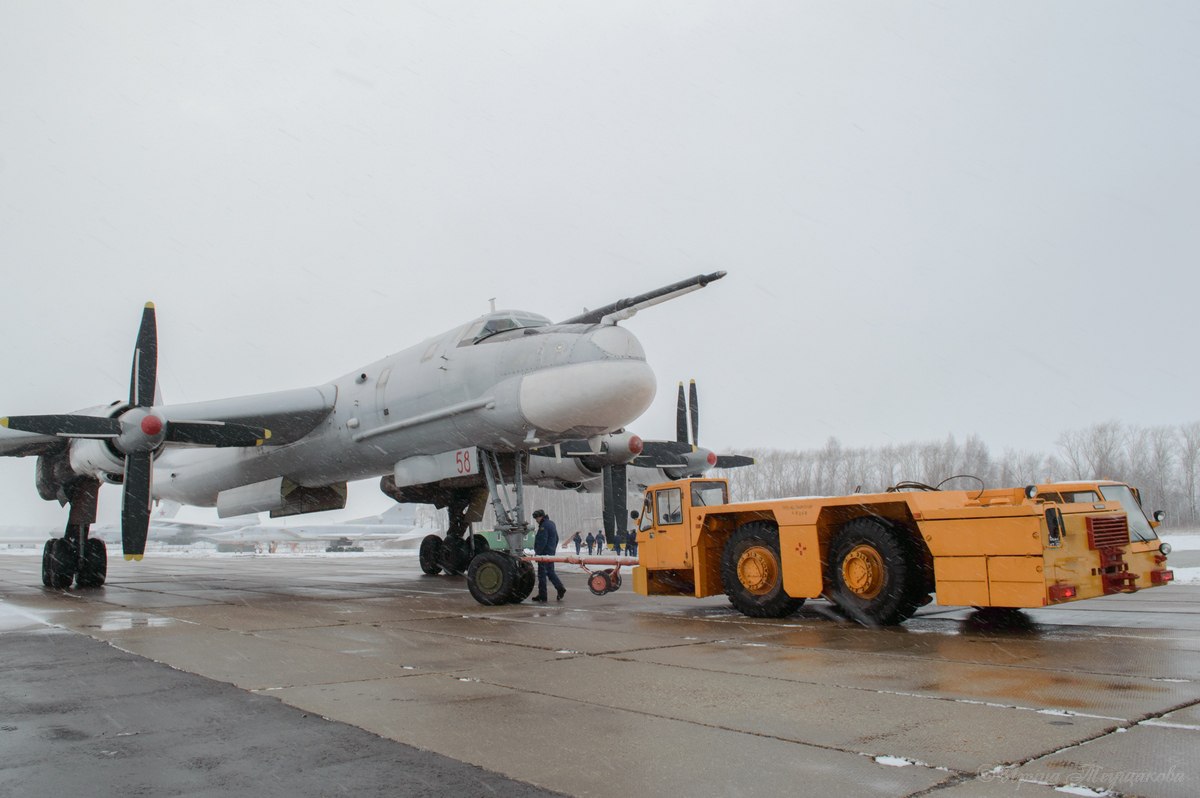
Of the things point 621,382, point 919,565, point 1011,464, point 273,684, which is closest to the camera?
point 273,684

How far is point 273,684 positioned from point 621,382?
22.2 feet

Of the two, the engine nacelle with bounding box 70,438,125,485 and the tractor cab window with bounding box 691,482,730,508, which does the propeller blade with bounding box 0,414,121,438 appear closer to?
the engine nacelle with bounding box 70,438,125,485

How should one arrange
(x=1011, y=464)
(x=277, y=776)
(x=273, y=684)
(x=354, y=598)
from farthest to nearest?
(x=1011, y=464) → (x=354, y=598) → (x=273, y=684) → (x=277, y=776)

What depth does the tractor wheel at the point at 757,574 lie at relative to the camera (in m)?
10.5

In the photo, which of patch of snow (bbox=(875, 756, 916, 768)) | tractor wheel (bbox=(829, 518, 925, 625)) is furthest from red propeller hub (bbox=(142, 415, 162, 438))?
patch of snow (bbox=(875, 756, 916, 768))

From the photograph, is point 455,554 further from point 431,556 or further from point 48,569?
point 48,569

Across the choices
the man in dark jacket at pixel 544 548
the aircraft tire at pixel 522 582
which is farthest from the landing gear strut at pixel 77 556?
the aircraft tire at pixel 522 582

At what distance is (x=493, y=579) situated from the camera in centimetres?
1280

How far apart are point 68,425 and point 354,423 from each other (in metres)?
4.51

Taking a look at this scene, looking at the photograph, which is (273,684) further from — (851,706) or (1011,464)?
(1011,464)

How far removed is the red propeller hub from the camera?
14016 mm

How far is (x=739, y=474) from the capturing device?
7919cm

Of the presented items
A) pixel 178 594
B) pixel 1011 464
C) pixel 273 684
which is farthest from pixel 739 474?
pixel 273 684

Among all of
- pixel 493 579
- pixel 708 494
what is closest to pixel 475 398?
pixel 493 579
